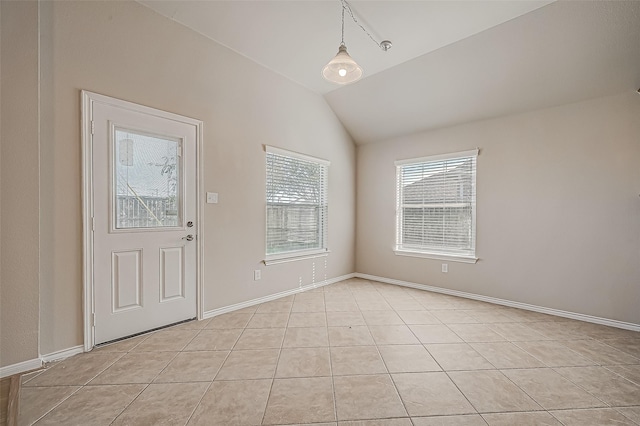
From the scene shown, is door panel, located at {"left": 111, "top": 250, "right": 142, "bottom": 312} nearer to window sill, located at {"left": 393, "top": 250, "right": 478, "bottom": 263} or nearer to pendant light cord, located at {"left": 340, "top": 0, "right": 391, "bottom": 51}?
pendant light cord, located at {"left": 340, "top": 0, "right": 391, "bottom": 51}

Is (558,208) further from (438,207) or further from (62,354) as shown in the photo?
(62,354)

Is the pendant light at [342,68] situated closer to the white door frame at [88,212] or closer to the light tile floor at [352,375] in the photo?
the white door frame at [88,212]

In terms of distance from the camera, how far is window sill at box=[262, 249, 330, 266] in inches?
145

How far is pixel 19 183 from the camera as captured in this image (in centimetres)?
198

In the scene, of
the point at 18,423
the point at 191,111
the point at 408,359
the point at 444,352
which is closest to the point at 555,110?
the point at 444,352

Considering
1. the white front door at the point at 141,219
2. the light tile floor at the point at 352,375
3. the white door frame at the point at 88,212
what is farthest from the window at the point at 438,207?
the white door frame at the point at 88,212

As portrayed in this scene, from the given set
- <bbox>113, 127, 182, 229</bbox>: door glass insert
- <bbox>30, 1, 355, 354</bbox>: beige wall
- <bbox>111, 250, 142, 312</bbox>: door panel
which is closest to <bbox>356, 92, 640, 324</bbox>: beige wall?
<bbox>30, 1, 355, 354</bbox>: beige wall

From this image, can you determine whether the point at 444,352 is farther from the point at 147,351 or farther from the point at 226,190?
the point at 226,190

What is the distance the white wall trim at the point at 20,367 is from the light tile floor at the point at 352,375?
5.4 inches

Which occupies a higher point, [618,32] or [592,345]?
[618,32]

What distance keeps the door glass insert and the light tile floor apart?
1.13 metres

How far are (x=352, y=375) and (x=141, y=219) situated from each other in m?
2.33

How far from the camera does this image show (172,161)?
280 centimetres

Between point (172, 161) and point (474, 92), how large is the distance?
364 cm
